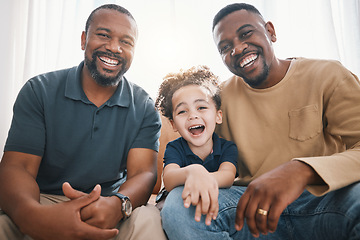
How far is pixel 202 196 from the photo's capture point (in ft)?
2.68

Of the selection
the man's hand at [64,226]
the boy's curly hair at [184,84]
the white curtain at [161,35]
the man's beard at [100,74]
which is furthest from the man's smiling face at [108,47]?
the white curtain at [161,35]

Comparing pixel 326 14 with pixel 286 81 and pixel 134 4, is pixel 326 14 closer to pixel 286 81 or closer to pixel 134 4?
pixel 286 81

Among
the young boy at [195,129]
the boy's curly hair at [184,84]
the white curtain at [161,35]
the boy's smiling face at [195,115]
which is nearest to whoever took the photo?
the young boy at [195,129]

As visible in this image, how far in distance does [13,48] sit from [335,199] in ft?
9.20

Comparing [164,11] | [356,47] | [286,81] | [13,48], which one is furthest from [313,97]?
[13,48]

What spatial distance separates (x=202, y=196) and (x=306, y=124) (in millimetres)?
613

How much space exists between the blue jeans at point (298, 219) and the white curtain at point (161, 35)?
170 cm

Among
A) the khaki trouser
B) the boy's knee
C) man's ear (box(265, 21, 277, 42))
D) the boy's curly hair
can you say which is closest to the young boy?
the boy's curly hair

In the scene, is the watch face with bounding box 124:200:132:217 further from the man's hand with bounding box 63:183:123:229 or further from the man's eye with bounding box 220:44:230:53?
the man's eye with bounding box 220:44:230:53

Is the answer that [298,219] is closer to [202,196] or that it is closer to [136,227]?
[202,196]

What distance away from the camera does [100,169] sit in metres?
1.23

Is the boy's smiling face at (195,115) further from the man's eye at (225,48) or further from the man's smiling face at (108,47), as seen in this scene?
the man's smiling face at (108,47)

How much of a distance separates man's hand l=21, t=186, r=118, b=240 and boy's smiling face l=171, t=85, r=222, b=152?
52 centimetres

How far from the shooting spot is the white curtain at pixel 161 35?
7.81ft
